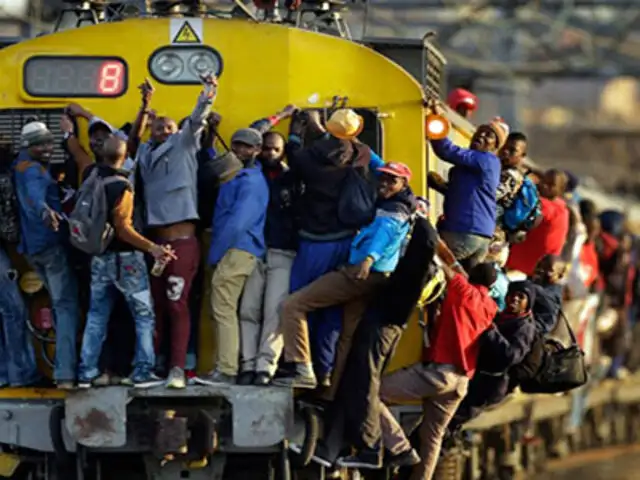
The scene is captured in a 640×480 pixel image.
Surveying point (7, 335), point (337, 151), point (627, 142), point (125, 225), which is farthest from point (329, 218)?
point (627, 142)

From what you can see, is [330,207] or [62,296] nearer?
[330,207]

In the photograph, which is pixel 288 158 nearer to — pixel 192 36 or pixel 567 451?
pixel 192 36

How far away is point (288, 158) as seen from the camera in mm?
12891

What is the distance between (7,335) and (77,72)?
Answer: 164cm

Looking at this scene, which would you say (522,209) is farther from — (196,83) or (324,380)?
(196,83)

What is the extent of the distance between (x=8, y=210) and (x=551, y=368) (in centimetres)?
384

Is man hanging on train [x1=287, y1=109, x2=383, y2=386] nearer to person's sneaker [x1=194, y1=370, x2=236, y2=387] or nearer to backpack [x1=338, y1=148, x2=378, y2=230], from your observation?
backpack [x1=338, y1=148, x2=378, y2=230]

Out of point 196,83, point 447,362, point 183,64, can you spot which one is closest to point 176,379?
point 447,362

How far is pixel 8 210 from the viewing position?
12.9 m

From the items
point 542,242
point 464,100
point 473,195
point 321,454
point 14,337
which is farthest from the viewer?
point 464,100

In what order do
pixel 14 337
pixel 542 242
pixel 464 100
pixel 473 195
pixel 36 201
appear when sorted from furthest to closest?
pixel 464 100 < pixel 542 242 < pixel 473 195 < pixel 14 337 < pixel 36 201

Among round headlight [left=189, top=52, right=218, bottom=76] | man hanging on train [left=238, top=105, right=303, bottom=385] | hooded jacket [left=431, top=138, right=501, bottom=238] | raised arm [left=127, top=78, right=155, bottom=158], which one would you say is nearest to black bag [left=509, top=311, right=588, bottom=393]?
hooded jacket [left=431, top=138, right=501, bottom=238]

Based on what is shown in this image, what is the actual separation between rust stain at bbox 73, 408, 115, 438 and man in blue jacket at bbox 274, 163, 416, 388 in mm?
989

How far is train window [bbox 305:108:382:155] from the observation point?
42.8 ft
